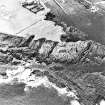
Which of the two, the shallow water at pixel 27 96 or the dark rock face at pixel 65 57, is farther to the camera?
the dark rock face at pixel 65 57

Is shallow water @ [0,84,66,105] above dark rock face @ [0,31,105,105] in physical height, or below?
below

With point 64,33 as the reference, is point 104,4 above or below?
above

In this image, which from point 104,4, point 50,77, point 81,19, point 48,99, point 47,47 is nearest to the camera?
point 48,99

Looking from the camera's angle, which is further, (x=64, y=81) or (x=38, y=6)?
(x=38, y=6)

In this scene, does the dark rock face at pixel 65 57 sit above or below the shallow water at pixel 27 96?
above

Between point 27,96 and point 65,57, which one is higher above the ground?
point 65,57

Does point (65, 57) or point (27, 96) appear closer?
point (27, 96)

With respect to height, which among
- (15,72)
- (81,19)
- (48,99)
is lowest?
(48,99)

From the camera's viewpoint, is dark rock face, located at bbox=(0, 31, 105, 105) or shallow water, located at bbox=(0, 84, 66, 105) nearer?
shallow water, located at bbox=(0, 84, 66, 105)

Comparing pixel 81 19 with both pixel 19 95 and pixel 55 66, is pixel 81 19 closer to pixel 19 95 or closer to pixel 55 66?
pixel 55 66

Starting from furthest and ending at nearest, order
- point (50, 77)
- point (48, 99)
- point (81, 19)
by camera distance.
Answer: point (81, 19) < point (50, 77) < point (48, 99)

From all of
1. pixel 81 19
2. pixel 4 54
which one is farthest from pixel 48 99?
pixel 81 19
